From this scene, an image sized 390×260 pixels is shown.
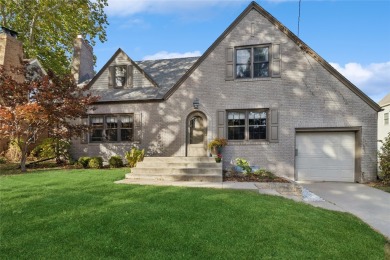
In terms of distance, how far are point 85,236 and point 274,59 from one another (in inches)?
438

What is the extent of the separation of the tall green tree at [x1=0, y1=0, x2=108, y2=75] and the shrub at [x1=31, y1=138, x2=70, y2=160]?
37.6ft

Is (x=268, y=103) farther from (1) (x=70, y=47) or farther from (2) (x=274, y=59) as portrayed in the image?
(1) (x=70, y=47)

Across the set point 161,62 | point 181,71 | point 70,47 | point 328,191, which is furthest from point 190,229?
point 70,47

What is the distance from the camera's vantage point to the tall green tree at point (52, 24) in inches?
787

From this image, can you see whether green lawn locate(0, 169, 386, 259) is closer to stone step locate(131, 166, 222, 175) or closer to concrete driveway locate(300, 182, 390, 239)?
concrete driveway locate(300, 182, 390, 239)

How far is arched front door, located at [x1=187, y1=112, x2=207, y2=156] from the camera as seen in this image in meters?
12.9

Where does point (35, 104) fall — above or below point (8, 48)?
below

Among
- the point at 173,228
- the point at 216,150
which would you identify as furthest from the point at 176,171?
the point at 173,228

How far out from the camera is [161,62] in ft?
56.1

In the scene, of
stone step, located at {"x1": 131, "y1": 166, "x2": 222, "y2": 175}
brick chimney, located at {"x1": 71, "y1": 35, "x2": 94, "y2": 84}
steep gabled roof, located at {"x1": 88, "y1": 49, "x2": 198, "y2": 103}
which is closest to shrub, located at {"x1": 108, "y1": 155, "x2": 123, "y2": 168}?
steep gabled roof, located at {"x1": 88, "y1": 49, "x2": 198, "y2": 103}

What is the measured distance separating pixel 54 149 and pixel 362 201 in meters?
14.4

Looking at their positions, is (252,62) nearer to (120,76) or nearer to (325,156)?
(325,156)

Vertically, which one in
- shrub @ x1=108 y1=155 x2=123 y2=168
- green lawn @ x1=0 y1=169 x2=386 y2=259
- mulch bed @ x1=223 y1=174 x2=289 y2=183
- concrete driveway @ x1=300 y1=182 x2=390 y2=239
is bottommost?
concrete driveway @ x1=300 y1=182 x2=390 y2=239

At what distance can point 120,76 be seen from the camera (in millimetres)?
14844
